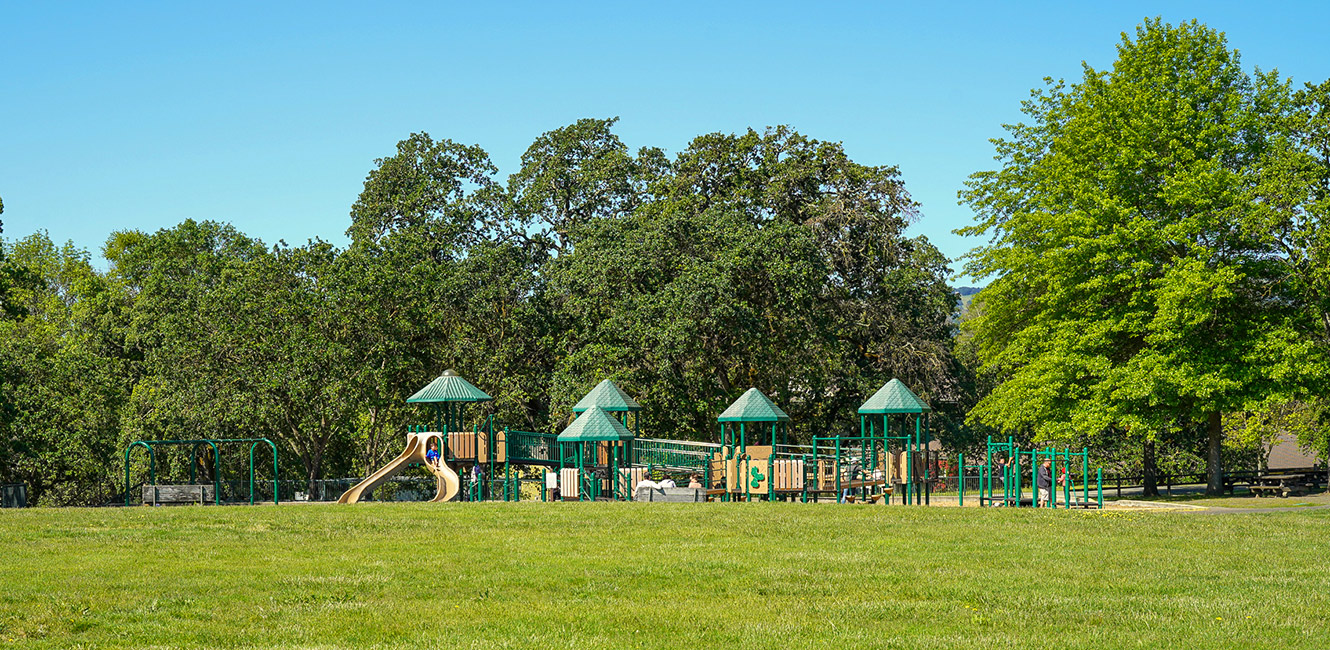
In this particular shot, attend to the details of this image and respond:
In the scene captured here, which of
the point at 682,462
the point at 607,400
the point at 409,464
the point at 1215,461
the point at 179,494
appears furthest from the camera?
the point at 1215,461

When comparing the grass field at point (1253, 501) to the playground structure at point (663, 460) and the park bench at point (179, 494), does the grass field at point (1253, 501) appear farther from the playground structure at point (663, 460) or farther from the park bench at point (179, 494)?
the park bench at point (179, 494)

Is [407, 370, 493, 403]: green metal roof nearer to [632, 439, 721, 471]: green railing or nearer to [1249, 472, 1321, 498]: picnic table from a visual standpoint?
[632, 439, 721, 471]: green railing

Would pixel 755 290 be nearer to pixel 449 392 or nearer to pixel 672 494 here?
pixel 449 392

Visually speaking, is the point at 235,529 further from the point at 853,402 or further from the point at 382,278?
the point at 853,402

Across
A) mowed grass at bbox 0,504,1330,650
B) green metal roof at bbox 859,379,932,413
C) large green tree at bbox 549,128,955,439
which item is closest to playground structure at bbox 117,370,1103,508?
green metal roof at bbox 859,379,932,413

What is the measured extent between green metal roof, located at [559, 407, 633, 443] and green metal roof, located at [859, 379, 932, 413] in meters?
5.96

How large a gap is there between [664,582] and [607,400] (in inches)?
863

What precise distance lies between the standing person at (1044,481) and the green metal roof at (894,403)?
3.40 m

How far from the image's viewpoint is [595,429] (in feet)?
108

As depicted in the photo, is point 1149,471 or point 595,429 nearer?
point 595,429

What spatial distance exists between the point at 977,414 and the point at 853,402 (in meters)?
6.45

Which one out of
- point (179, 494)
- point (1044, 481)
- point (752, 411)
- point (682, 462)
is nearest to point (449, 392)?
point (682, 462)

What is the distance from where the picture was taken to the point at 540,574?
15.0 m

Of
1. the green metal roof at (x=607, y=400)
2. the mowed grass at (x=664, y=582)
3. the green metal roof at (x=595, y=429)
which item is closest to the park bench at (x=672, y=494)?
the green metal roof at (x=595, y=429)
